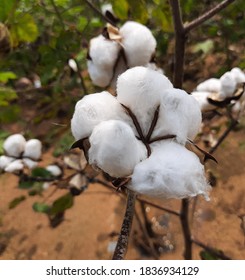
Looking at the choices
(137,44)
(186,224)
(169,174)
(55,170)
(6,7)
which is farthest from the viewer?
(55,170)

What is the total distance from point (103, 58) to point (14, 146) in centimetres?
74

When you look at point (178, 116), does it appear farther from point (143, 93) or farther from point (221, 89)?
point (221, 89)

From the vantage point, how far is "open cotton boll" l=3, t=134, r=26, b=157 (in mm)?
1533

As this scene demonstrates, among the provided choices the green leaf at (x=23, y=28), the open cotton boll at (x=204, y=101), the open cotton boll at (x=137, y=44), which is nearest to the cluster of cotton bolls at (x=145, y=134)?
the open cotton boll at (x=137, y=44)

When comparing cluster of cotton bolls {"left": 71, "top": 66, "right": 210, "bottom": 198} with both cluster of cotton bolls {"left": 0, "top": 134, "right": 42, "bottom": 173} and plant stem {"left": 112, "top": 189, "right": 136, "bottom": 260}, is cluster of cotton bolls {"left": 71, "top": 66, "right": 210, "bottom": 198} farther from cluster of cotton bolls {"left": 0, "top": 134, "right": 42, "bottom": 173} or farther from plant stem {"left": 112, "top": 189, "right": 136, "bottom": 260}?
cluster of cotton bolls {"left": 0, "top": 134, "right": 42, "bottom": 173}

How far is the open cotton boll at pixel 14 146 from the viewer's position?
60.4 inches

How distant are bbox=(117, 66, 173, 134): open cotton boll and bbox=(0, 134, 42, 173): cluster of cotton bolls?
99cm

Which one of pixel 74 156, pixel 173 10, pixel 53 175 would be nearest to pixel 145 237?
pixel 53 175

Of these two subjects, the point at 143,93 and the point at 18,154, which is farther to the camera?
the point at 18,154

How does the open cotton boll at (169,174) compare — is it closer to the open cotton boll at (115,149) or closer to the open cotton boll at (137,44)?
the open cotton boll at (115,149)

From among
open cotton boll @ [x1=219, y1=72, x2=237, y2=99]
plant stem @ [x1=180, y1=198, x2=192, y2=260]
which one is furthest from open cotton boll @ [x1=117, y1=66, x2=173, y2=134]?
plant stem @ [x1=180, y1=198, x2=192, y2=260]

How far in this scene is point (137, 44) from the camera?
0.94 meters

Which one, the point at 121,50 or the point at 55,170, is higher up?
the point at 121,50

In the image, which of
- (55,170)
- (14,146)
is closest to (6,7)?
(14,146)
